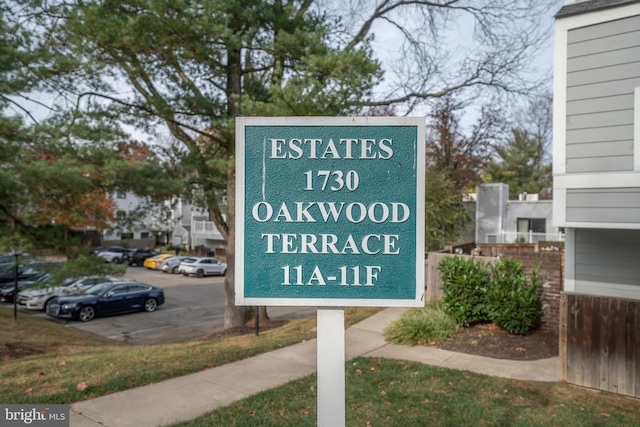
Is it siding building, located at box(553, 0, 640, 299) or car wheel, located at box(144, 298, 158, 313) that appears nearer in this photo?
Result: siding building, located at box(553, 0, 640, 299)

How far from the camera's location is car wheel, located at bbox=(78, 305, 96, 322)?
15480 millimetres

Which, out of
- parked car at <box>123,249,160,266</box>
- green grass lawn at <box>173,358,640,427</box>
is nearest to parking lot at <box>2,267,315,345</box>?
green grass lawn at <box>173,358,640,427</box>

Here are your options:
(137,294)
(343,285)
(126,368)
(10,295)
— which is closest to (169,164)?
(126,368)

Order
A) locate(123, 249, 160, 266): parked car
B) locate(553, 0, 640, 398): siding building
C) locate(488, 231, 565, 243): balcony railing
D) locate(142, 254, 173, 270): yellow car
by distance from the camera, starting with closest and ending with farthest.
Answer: locate(553, 0, 640, 398): siding building < locate(488, 231, 565, 243): balcony railing < locate(142, 254, 173, 270): yellow car < locate(123, 249, 160, 266): parked car

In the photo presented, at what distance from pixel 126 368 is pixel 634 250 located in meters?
7.63

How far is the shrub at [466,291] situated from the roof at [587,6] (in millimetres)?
4624

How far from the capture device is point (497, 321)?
8172 millimetres

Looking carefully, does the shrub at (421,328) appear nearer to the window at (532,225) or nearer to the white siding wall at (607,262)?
the white siding wall at (607,262)

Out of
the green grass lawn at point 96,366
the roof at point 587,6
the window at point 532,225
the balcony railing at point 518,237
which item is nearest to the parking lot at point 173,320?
the green grass lawn at point 96,366

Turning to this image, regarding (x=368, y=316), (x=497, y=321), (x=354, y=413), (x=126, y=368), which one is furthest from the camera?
(x=368, y=316)

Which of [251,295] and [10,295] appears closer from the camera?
[251,295]

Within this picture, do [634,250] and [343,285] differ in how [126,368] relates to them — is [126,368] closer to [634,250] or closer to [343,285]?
[343,285]

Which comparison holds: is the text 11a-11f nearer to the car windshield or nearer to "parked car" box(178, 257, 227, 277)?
the car windshield

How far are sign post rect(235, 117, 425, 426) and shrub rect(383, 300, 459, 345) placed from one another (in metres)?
5.24
